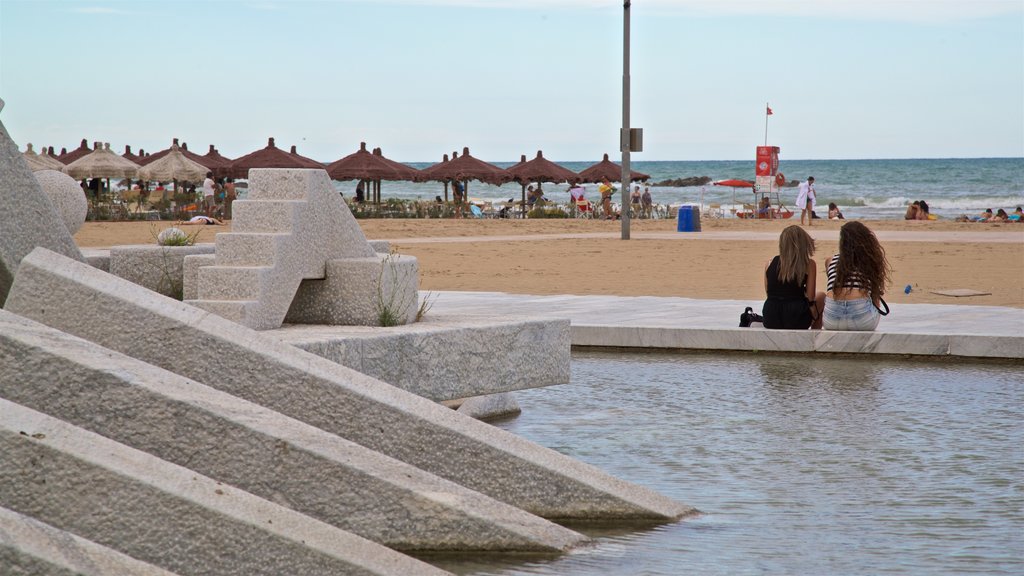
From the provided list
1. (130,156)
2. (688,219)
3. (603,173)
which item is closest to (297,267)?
(688,219)

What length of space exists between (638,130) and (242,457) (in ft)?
76.8

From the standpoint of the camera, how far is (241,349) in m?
5.29

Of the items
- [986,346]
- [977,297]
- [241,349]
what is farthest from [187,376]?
[977,297]

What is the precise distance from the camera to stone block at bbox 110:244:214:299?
792cm

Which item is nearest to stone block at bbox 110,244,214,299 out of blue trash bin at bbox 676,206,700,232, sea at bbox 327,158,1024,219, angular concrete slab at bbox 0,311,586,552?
angular concrete slab at bbox 0,311,586,552

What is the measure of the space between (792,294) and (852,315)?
52 centimetres

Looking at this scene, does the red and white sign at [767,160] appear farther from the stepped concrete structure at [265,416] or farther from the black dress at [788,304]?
the stepped concrete structure at [265,416]

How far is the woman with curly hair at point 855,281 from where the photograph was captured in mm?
9656

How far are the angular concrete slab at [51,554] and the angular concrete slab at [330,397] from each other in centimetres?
152

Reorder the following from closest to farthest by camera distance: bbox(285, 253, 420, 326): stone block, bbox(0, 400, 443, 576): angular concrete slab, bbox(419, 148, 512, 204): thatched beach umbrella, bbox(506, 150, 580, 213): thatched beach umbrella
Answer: bbox(0, 400, 443, 576): angular concrete slab → bbox(285, 253, 420, 326): stone block → bbox(419, 148, 512, 204): thatched beach umbrella → bbox(506, 150, 580, 213): thatched beach umbrella

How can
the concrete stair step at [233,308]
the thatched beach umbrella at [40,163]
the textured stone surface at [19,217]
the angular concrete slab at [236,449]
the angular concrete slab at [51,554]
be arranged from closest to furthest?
the angular concrete slab at [51,554]
the angular concrete slab at [236,449]
the textured stone surface at [19,217]
the concrete stair step at [233,308]
the thatched beach umbrella at [40,163]

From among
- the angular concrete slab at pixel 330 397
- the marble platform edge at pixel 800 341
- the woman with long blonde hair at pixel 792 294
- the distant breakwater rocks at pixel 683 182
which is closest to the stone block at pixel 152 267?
the angular concrete slab at pixel 330 397

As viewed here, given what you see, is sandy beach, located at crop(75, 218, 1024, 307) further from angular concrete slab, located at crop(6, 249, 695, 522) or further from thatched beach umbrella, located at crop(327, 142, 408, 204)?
angular concrete slab, located at crop(6, 249, 695, 522)

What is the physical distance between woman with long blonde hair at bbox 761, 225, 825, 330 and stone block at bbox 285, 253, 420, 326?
369 centimetres
